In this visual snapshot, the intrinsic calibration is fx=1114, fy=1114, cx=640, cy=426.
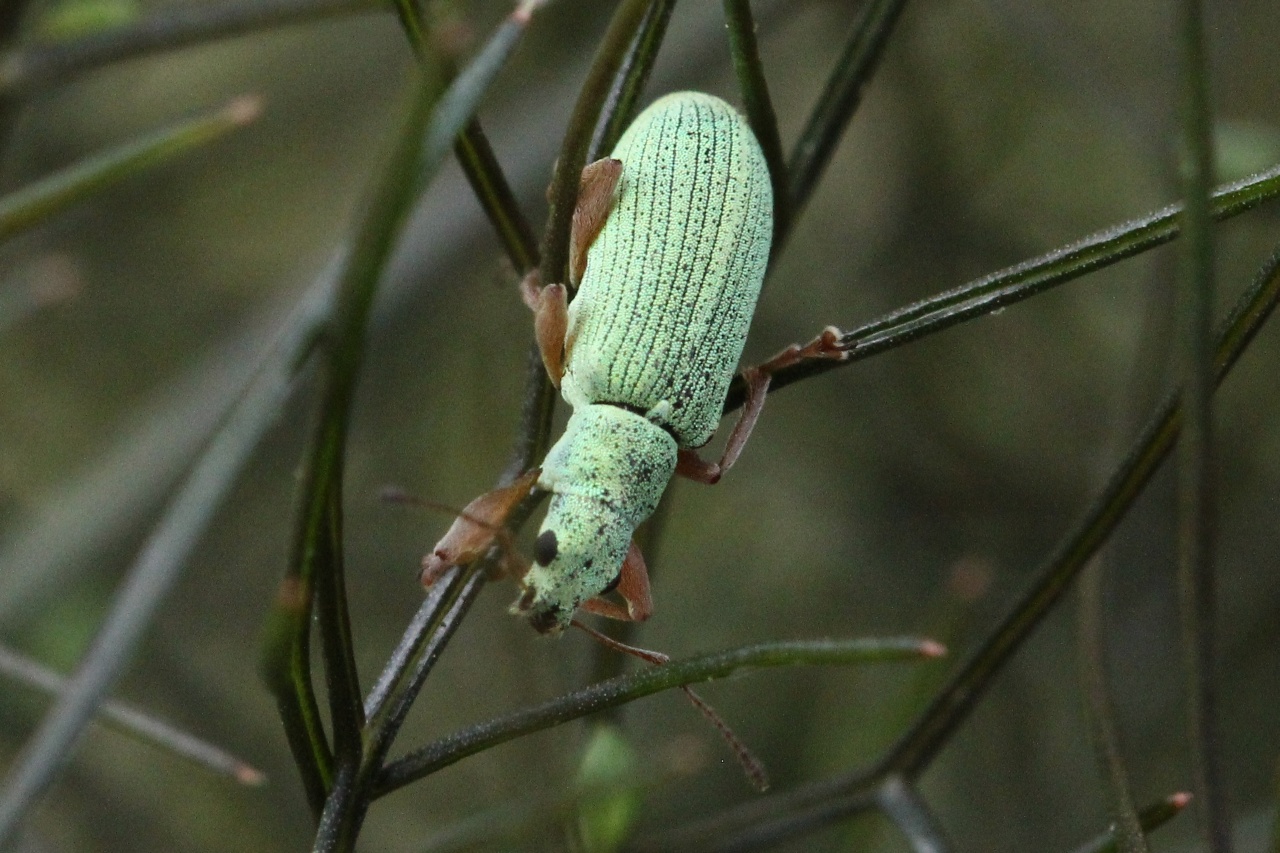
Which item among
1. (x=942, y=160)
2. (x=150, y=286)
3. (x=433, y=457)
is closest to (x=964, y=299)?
(x=942, y=160)

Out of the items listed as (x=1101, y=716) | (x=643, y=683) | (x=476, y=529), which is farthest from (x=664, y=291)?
(x=1101, y=716)

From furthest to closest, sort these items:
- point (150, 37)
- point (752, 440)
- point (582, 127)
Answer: point (752, 440) → point (150, 37) → point (582, 127)

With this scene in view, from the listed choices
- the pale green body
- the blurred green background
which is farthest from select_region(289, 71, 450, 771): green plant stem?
the blurred green background

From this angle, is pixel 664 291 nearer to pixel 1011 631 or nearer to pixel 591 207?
pixel 591 207

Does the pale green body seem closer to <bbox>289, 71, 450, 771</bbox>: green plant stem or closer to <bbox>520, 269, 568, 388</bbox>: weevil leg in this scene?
<bbox>520, 269, 568, 388</bbox>: weevil leg

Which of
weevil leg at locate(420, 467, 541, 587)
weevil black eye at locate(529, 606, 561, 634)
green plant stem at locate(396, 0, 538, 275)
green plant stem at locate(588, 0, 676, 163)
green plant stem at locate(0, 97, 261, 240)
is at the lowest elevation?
weevil black eye at locate(529, 606, 561, 634)
